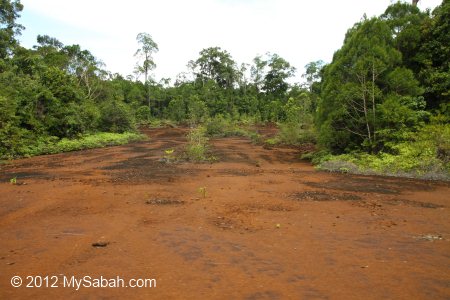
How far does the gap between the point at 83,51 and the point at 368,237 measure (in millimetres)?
37512

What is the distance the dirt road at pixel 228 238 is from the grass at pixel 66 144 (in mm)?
9461

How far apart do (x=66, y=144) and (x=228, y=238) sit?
1849 cm

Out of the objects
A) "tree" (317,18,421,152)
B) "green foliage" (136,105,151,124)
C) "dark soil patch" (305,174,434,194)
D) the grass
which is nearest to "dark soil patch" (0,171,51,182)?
the grass

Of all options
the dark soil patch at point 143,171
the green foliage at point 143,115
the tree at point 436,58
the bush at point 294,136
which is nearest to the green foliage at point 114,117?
the bush at point 294,136

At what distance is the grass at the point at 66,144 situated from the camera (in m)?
18.5

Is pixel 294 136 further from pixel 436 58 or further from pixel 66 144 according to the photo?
pixel 66 144

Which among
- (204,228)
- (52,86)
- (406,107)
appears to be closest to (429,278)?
(204,228)

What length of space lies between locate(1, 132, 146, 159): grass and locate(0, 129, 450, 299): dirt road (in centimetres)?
946

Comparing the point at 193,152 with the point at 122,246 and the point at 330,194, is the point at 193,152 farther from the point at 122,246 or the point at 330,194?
the point at 122,246

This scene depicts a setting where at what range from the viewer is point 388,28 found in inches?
635

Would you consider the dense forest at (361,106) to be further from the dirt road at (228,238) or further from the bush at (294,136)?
the dirt road at (228,238)

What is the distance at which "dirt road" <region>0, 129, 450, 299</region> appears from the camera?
363cm

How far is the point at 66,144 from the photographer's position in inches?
818

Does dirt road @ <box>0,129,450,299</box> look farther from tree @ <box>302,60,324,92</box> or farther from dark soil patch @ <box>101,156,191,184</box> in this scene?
tree @ <box>302,60,324,92</box>
